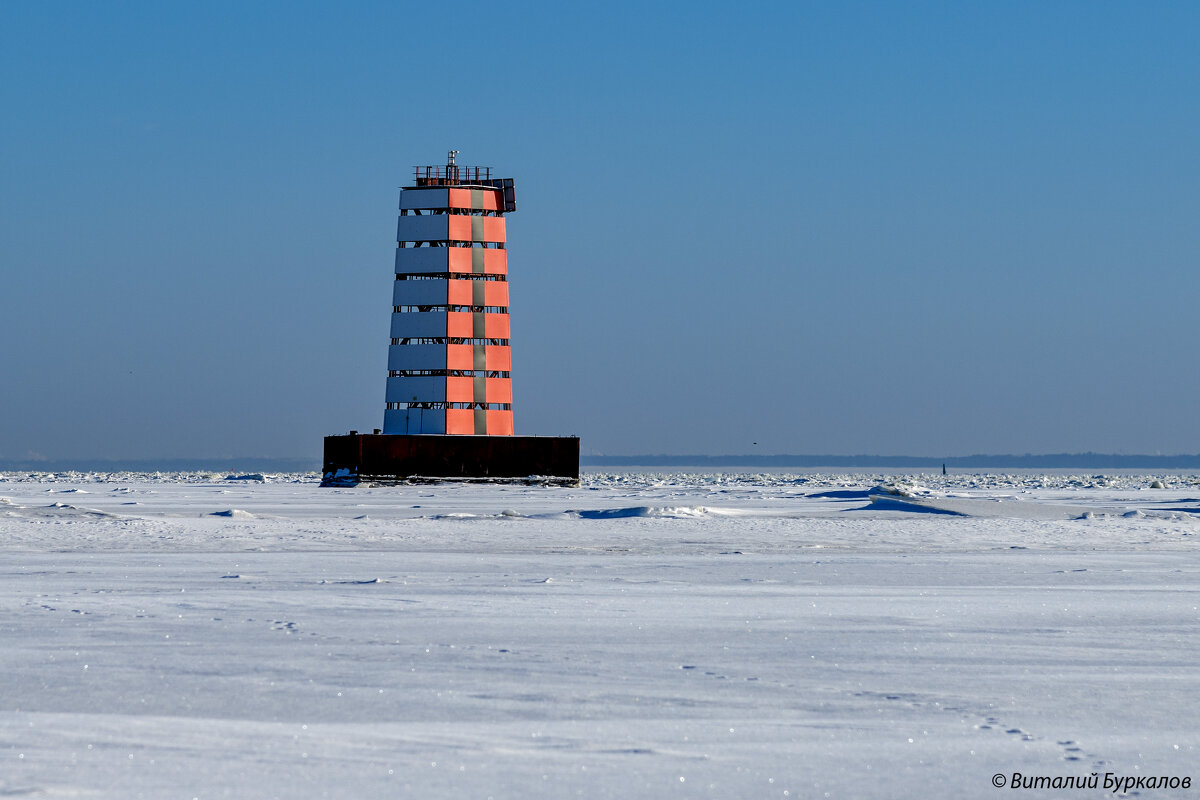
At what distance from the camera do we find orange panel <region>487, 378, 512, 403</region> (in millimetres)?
50438

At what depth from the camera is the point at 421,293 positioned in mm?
50406

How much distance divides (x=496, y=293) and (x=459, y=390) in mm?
3747

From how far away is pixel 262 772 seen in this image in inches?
167

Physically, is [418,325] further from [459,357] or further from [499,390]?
[499,390]

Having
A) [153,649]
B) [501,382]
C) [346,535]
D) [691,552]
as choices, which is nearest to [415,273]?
[501,382]

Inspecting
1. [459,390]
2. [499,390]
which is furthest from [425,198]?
[499,390]

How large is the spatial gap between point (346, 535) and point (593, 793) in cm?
1289

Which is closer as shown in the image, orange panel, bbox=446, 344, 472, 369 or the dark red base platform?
the dark red base platform

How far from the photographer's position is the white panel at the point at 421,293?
1975 inches

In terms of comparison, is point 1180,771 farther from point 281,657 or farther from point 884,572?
point 884,572

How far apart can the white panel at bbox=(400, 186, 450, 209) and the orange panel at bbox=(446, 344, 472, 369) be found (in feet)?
16.7

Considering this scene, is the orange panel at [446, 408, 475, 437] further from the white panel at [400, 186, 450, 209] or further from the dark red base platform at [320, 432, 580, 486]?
the white panel at [400, 186, 450, 209]

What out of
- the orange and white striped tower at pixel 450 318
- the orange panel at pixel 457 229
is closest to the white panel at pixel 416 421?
the orange and white striped tower at pixel 450 318

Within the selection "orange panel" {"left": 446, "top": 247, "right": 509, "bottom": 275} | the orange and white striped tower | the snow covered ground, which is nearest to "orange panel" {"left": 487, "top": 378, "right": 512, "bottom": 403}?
the orange and white striped tower
